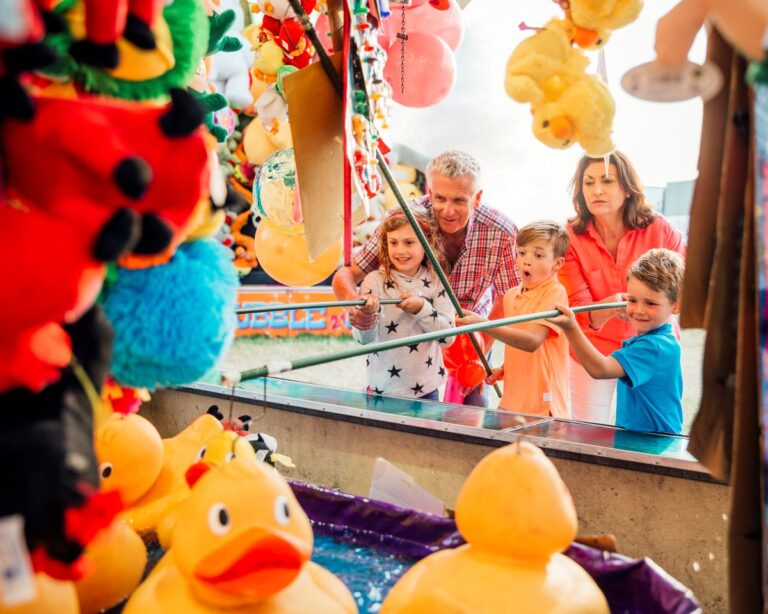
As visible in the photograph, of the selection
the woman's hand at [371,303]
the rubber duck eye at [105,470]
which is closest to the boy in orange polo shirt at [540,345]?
the woman's hand at [371,303]

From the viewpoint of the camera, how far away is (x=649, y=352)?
1.69m

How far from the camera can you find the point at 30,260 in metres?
0.49

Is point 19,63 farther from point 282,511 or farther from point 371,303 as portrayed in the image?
point 371,303

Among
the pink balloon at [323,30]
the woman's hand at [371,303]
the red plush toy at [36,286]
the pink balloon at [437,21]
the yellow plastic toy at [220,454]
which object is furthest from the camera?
the pink balloon at [437,21]

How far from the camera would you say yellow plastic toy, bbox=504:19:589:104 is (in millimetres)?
1355

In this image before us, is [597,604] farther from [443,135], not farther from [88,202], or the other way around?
[443,135]

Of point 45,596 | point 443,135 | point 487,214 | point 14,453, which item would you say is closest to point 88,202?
point 14,453

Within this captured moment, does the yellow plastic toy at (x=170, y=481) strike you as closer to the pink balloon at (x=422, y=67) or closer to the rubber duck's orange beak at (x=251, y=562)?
the rubber duck's orange beak at (x=251, y=562)

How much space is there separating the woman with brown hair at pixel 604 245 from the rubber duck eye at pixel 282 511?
1.52 metres

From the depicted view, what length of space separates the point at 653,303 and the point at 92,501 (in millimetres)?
1490

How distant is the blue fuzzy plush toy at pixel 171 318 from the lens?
2.17 ft

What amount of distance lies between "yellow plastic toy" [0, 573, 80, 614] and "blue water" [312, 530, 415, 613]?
44 cm

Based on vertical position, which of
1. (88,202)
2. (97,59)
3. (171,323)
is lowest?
(171,323)

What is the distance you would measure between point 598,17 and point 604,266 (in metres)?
1.09
